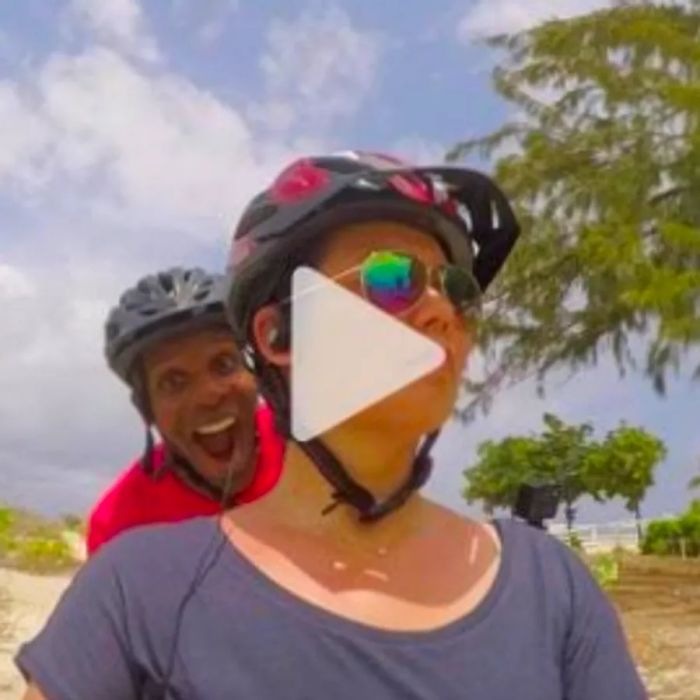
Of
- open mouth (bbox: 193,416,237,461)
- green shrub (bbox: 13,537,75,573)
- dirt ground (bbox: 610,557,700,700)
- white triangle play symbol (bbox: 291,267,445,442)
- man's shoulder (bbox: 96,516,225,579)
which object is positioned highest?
green shrub (bbox: 13,537,75,573)

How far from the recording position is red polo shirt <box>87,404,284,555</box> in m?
2.83

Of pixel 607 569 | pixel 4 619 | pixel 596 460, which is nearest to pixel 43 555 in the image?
pixel 4 619

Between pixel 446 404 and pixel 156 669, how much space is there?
36 cm

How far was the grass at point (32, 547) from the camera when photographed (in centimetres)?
1573

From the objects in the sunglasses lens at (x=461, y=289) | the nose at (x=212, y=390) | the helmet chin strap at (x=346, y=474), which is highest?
the nose at (x=212, y=390)

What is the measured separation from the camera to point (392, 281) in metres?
1.56

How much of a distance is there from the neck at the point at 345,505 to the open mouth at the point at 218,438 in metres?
1.33

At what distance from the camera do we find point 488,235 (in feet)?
5.73

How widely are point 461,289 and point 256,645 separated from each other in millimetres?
389

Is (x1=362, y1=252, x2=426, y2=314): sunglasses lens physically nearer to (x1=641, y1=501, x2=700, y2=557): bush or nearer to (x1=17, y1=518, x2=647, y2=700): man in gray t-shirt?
(x1=17, y1=518, x2=647, y2=700): man in gray t-shirt

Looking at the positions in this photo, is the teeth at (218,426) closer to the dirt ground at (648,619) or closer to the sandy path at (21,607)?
the dirt ground at (648,619)

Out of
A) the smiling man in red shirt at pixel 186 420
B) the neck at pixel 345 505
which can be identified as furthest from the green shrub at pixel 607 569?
the neck at pixel 345 505

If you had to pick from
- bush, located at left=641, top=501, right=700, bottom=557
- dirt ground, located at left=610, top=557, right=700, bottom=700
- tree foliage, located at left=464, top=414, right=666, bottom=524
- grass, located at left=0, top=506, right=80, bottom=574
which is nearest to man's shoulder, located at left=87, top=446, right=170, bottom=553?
dirt ground, located at left=610, top=557, right=700, bottom=700

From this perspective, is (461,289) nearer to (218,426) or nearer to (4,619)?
(218,426)
